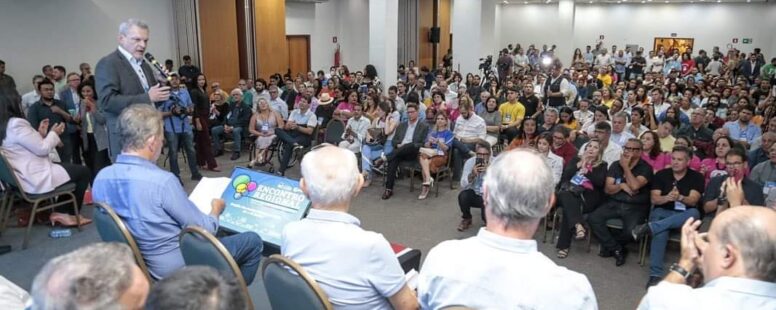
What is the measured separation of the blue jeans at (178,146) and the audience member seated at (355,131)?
5.84 feet

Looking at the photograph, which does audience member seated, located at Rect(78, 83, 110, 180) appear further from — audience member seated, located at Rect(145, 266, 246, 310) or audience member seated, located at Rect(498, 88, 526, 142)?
audience member seated, located at Rect(145, 266, 246, 310)

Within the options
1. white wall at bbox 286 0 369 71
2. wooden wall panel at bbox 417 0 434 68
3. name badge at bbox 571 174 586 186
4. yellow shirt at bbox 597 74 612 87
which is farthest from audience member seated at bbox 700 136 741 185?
wooden wall panel at bbox 417 0 434 68

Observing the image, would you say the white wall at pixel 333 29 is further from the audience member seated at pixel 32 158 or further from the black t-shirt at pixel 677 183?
the black t-shirt at pixel 677 183

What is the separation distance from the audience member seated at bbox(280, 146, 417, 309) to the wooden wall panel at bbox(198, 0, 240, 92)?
35.0 feet

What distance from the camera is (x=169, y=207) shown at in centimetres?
241

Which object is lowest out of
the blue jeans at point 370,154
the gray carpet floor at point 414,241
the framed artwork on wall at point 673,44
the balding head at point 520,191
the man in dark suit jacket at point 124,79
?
the gray carpet floor at point 414,241

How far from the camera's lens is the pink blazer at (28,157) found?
4.53m

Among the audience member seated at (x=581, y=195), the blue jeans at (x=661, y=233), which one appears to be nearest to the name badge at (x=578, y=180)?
the audience member seated at (x=581, y=195)

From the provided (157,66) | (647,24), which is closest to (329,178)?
(157,66)

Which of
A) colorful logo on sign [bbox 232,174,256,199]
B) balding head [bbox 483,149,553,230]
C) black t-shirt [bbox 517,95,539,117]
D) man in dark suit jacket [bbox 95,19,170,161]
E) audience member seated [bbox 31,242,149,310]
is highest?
man in dark suit jacket [bbox 95,19,170,161]

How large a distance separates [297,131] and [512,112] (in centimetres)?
305

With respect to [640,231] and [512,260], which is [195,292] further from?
[640,231]

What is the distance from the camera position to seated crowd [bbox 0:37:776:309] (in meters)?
1.57

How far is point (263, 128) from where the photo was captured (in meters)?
7.47
